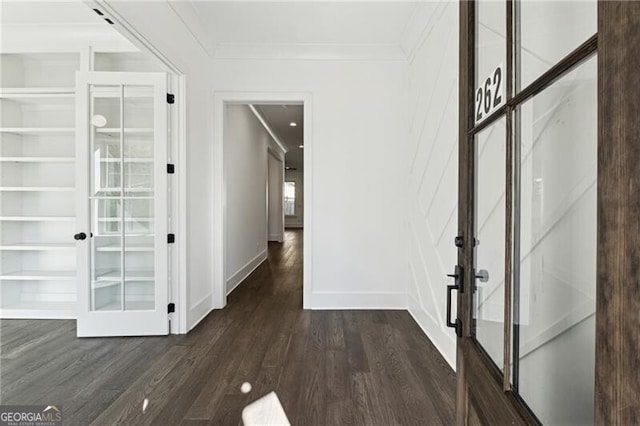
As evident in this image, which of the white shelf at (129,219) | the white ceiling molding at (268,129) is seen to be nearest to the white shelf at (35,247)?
the white shelf at (129,219)

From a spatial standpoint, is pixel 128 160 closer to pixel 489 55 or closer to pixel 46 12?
pixel 46 12

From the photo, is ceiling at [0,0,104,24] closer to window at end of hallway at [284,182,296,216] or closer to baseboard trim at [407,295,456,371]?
baseboard trim at [407,295,456,371]

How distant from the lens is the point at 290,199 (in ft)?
47.3

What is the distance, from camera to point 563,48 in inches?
27.2

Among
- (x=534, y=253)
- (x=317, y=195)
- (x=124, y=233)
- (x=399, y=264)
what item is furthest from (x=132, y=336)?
(x=534, y=253)

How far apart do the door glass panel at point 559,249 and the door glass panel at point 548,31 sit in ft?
0.22

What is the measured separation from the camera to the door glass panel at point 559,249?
63cm

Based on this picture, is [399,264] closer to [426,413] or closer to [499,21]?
[426,413]

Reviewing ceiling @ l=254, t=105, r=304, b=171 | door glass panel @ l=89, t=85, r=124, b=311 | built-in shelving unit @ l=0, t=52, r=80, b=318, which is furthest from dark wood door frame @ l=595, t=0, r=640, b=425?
ceiling @ l=254, t=105, r=304, b=171

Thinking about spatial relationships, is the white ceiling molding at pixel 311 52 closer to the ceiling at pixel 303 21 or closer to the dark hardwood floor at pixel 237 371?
the ceiling at pixel 303 21

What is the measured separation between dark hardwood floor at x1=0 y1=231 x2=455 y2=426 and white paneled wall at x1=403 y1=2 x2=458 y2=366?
32 centimetres

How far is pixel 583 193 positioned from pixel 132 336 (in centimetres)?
327

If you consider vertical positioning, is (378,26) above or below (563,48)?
above

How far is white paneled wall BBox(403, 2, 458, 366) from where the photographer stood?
2.31 meters
